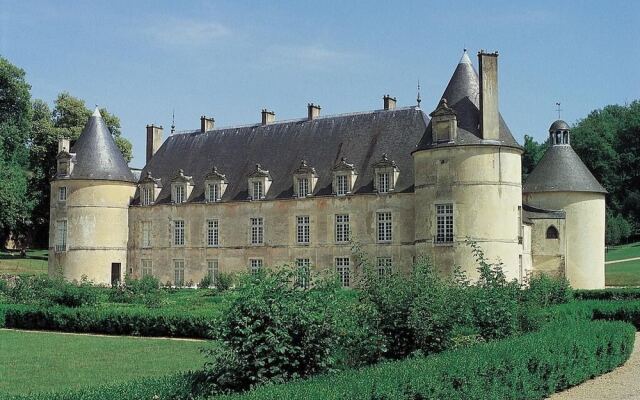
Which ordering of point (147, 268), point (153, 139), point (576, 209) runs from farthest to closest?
point (153, 139) < point (147, 268) < point (576, 209)

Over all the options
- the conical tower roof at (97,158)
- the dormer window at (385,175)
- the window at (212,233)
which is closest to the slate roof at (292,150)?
the dormer window at (385,175)

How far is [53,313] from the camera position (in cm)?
2039

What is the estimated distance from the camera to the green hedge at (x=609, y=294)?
25.2m

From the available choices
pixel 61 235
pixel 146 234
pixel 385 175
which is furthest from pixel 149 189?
pixel 385 175

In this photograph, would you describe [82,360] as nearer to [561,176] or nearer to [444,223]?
[444,223]

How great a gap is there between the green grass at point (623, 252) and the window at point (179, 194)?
2740 cm

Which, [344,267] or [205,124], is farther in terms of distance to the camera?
[205,124]

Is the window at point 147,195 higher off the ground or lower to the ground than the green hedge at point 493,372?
higher

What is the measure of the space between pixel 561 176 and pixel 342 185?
8.81 meters

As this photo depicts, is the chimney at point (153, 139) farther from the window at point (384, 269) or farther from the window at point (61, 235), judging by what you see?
the window at point (384, 269)

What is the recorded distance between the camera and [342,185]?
31500 mm

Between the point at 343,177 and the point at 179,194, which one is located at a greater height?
the point at 343,177

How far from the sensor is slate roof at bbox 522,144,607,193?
104 ft

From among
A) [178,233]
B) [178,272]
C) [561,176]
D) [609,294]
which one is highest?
[561,176]
